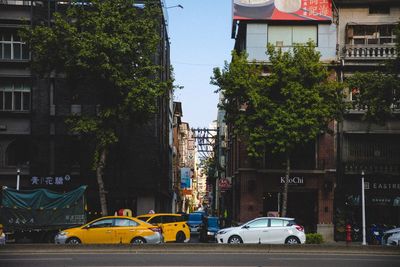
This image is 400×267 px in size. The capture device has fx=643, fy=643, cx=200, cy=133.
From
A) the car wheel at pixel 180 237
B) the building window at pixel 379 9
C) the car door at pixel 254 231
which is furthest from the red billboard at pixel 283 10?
the car door at pixel 254 231

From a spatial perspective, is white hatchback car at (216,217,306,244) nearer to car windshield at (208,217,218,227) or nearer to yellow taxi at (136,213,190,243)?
yellow taxi at (136,213,190,243)

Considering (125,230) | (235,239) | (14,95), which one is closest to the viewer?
(125,230)

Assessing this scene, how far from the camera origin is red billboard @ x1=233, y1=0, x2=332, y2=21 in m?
40.8

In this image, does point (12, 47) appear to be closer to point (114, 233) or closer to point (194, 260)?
point (114, 233)

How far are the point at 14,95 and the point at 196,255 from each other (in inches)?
906

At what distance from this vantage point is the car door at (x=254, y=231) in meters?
30.6

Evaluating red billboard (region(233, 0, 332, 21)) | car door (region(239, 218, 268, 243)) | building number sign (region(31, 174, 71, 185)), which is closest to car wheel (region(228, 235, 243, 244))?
car door (region(239, 218, 268, 243))

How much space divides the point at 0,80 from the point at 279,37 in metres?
18.2

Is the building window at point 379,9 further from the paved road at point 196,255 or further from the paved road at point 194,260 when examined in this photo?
the paved road at point 194,260

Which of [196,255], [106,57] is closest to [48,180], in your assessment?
[106,57]

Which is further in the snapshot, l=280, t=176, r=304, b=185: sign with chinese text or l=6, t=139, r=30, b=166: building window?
l=6, t=139, r=30, b=166: building window

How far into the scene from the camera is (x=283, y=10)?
4084cm

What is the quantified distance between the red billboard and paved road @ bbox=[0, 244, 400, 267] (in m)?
18.4

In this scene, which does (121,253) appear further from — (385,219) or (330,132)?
(385,219)
